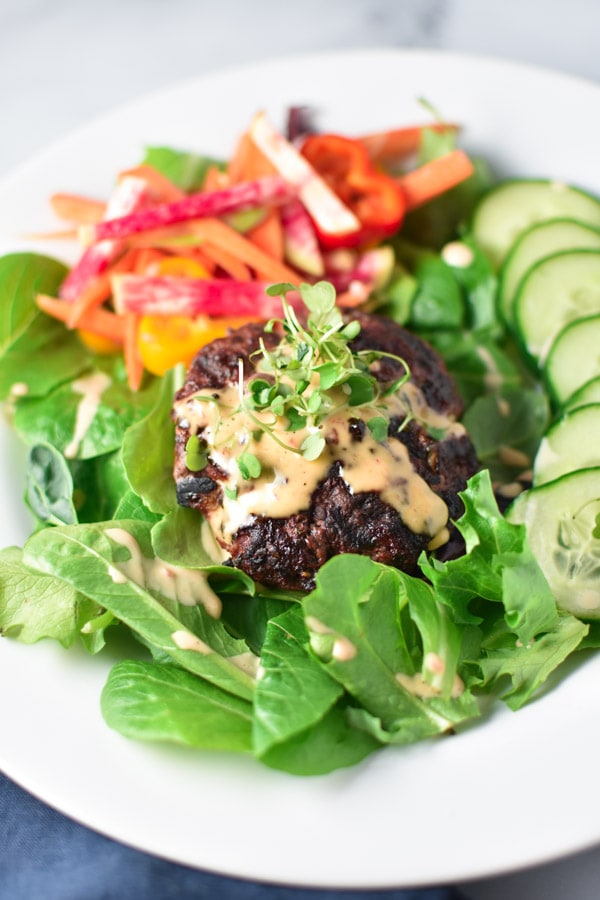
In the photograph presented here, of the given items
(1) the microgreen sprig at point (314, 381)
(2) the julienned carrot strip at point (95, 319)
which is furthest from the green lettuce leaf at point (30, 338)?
(1) the microgreen sprig at point (314, 381)

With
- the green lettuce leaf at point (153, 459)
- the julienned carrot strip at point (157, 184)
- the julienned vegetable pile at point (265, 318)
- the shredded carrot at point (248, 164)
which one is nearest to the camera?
the julienned vegetable pile at point (265, 318)

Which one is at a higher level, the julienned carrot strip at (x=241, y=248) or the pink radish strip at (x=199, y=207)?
the pink radish strip at (x=199, y=207)

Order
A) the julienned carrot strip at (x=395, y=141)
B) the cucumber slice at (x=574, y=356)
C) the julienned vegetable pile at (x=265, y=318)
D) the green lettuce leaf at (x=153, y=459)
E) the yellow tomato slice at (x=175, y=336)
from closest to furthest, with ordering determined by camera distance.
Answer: the julienned vegetable pile at (x=265, y=318) → the green lettuce leaf at (x=153, y=459) → the cucumber slice at (x=574, y=356) → the yellow tomato slice at (x=175, y=336) → the julienned carrot strip at (x=395, y=141)

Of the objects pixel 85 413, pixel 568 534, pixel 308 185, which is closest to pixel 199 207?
pixel 308 185


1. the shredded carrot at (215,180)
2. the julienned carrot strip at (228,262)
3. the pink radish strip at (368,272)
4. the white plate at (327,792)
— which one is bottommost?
the white plate at (327,792)

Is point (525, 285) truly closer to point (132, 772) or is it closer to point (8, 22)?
point (132, 772)

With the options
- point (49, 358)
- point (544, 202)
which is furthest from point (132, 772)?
point (544, 202)

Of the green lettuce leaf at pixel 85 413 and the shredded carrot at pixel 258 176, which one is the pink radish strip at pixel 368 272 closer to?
the shredded carrot at pixel 258 176

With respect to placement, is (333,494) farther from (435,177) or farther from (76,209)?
(76,209)
